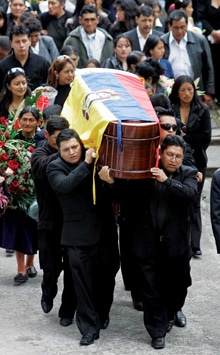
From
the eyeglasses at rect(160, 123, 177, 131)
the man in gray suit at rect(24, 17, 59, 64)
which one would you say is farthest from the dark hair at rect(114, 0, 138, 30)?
the eyeglasses at rect(160, 123, 177, 131)

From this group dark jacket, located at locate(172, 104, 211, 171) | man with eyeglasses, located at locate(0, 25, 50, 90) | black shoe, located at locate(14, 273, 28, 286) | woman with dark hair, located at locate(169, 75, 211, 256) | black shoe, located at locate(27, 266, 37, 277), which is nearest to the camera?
black shoe, located at locate(14, 273, 28, 286)

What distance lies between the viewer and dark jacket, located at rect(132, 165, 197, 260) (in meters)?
7.95

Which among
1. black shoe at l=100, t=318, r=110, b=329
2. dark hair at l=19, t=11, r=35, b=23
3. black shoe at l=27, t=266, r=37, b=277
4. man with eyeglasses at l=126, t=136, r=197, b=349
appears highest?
dark hair at l=19, t=11, r=35, b=23

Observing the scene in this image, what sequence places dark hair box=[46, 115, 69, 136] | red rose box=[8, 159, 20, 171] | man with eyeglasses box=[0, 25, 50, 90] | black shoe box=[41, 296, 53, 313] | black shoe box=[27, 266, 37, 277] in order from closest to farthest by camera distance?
dark hair box=[46, 115, 69, 136]
black shoe box=[41, 296, 53, 313]
red rose box=[8, 159, 20, 171]
black shoe box=[27, 266, 37, 277]
man with eyeglasses box=[0, 25, 50, 90]

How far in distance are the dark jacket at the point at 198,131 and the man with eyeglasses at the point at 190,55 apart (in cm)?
299

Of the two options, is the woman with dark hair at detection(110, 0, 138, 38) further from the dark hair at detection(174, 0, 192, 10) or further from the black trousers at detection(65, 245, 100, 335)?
the black trousers at detection(65, 245, 100, 335)

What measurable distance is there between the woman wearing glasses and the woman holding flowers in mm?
1442

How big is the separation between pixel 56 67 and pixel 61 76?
0.35 ft

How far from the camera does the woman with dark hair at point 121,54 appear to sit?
12414 millimetres

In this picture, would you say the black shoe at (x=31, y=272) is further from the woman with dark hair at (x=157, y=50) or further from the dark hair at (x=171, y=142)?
the woman with dark hair at (x=157, y=50)

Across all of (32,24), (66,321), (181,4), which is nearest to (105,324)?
(66,321)

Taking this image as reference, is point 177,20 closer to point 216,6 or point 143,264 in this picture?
point 216,6

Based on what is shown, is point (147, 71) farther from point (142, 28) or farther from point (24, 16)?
point (24, 16)

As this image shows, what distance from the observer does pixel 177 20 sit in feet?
42.7
